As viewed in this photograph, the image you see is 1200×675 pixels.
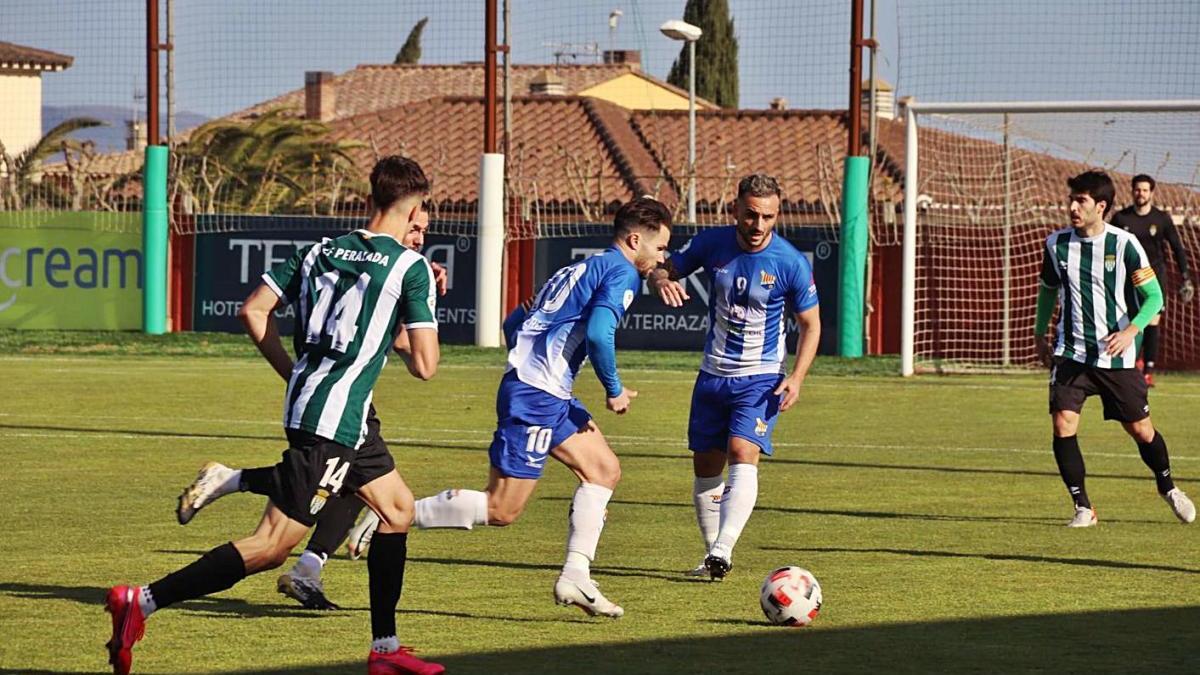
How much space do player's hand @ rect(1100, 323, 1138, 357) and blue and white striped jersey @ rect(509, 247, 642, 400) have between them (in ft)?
12.5

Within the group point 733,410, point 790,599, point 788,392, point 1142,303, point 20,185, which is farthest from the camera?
point 20,185

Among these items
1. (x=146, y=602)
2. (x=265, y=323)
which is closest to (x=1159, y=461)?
(x=265, y=323)

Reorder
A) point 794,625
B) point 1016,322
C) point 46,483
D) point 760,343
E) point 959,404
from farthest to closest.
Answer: point 1016,322 < point 959,404 < point 46,483 < point 760,343 < point 794,625

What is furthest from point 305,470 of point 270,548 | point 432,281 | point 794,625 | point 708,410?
point 708,410

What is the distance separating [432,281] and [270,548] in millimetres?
1104

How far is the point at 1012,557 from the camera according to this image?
9.94m

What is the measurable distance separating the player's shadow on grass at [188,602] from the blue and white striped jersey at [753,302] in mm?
2399

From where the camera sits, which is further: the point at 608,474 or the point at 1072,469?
the point at 1072,469

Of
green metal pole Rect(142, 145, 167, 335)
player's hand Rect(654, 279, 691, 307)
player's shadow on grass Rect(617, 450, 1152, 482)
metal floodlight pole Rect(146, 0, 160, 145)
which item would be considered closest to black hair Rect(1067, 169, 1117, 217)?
player's hand Rect(654, 279, 691, 307)

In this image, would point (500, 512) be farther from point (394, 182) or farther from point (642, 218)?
point (394, 182)

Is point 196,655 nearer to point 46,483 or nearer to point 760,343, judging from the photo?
point 760,343

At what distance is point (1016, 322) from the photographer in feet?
81.7

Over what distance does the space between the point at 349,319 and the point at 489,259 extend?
19.6m

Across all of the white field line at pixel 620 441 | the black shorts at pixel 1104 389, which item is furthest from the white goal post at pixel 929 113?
the black shorts at pixel 1104 389
